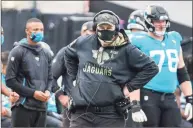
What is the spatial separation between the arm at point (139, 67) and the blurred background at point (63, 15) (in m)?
5.39

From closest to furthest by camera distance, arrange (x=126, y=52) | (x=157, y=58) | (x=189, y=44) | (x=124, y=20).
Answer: (x=126, y=52) → (x=157, y=58) → (x=189, y=44) → (x=124, y=20)

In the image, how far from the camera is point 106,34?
25.1 feet

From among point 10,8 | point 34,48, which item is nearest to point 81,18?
point 10,8

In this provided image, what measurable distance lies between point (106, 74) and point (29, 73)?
173cm

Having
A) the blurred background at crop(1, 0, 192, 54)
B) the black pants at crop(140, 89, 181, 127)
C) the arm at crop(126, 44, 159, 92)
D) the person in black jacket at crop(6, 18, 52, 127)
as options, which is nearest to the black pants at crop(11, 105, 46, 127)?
the person in black jacket at crop(6, 18, 52, 127)

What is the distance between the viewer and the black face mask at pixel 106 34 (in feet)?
25.0

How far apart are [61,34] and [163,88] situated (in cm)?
469

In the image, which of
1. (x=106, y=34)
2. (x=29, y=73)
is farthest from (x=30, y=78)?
(x=106, y=34)

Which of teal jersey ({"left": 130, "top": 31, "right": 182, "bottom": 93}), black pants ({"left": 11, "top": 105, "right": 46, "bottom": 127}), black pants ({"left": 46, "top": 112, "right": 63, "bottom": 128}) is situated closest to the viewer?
teal jersey ({"left": 130, "top": 31, "right": 182, "bottom": 93})

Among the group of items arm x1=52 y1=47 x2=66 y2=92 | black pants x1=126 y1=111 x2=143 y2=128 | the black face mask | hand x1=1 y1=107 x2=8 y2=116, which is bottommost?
hand x1=1 y1=107 x2=8 y2=116

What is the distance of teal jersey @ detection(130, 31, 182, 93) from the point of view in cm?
885

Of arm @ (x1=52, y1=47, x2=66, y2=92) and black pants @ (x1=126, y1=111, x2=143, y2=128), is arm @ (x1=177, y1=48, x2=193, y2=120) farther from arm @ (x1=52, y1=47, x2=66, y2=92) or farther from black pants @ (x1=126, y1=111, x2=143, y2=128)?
arm @ (x1=52, y1=47, x2=66, y2=92)

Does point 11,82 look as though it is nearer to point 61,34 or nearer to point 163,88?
point 163,88

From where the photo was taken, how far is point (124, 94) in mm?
7648
